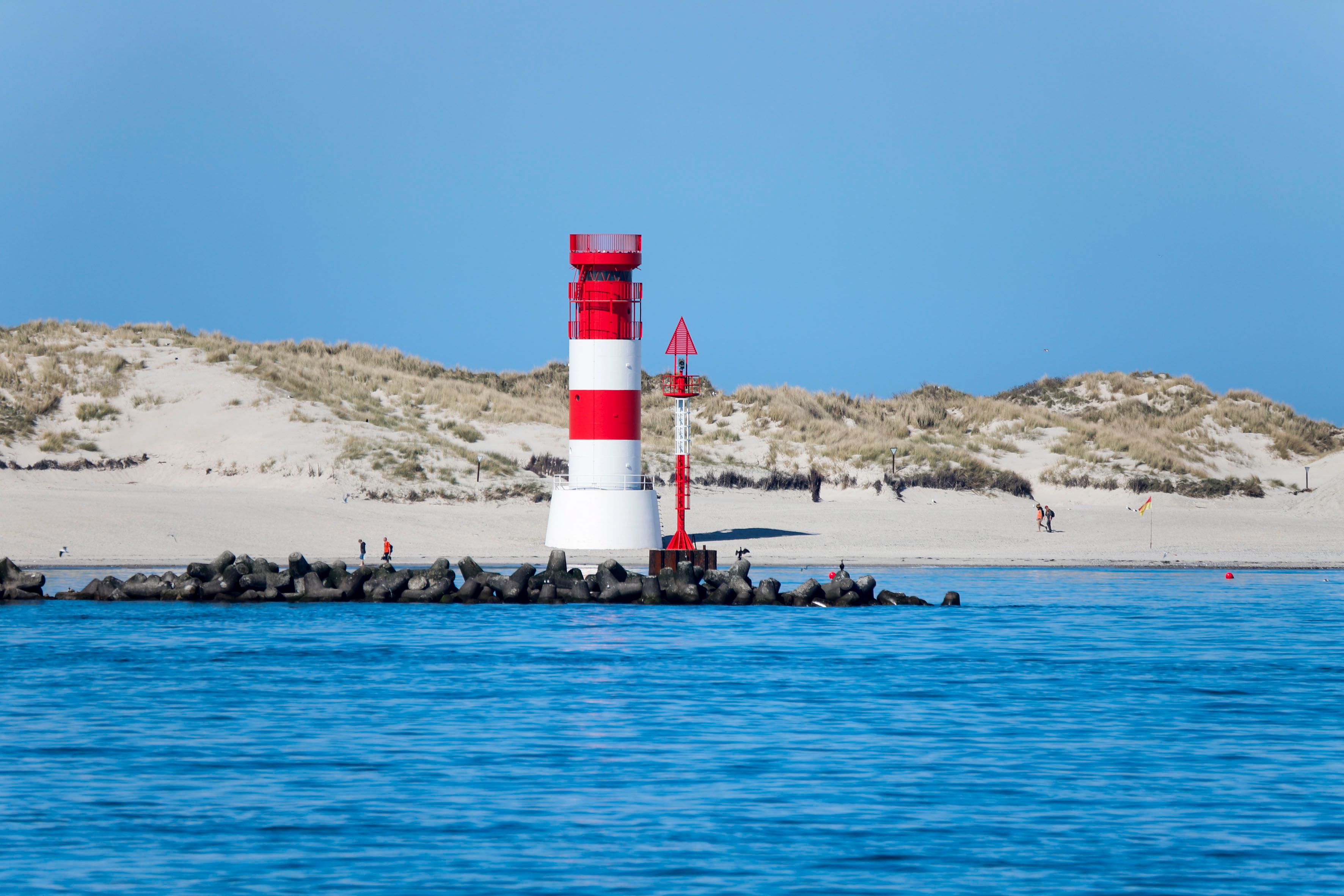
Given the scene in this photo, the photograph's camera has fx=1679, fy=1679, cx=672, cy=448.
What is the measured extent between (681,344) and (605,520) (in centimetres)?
363

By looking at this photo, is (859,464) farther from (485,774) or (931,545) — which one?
(485,774)

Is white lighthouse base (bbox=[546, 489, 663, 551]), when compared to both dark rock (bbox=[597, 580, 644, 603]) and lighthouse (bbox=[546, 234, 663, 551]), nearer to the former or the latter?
lighthouse (bbox=[546, 234, 663, 551])

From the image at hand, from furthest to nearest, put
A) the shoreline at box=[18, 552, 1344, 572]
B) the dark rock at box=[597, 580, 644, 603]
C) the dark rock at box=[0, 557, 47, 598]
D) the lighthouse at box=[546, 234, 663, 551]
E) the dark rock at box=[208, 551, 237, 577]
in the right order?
the shoreline at box=[18, 552, 1344, 572] → the lighthouse at box=[546, 234, 663, 551] → the dark rock at box=[208, 551, 237, 577] → the dark rock at box=[597, 580, 644, 603] → the dark rock at box=[0, 557, 47, 598]

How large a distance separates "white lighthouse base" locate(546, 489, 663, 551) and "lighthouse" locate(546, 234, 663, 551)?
0.07 feet

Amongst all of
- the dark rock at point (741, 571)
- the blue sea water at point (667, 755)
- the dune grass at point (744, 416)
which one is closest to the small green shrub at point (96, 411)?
the dune grass at point (744, 416)

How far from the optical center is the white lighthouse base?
30156mm

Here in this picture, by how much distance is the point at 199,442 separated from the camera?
44.0m

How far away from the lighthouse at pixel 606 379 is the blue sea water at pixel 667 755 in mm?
4725

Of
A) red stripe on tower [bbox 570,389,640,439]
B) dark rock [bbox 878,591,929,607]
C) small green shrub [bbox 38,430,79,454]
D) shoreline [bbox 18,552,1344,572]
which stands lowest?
dark rock [bbox 878,591,929,607]

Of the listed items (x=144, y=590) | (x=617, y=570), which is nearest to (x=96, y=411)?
(x=144, y=590)

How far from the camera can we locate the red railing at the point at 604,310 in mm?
29547

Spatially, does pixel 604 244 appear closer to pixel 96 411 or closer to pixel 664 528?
pixel 664 528

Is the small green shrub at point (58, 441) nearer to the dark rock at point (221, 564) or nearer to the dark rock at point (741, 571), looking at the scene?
the dark rock at point (221, 564)

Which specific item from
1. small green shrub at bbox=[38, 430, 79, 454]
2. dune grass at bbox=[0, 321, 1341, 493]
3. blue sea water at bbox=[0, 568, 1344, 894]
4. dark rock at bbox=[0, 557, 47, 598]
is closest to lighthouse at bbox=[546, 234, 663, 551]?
blue sea water at bbox=[0, 568, 1344, 894]
